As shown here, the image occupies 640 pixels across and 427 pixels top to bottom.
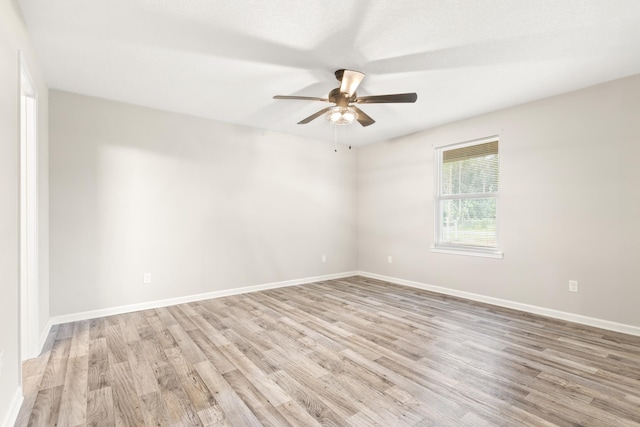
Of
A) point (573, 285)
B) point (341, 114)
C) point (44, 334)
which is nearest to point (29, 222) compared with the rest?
point (44, 334)

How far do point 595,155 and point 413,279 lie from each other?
2828 millimetres

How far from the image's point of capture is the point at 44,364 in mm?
2389

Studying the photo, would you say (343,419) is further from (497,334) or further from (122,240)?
(122,240)

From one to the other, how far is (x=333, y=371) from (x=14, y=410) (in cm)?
192

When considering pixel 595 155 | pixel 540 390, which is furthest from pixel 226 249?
pixel 595 155

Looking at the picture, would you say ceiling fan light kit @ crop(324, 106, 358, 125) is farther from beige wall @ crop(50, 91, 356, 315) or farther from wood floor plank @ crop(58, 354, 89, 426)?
wood floor plank @ crop(58, 354, 89, 426)

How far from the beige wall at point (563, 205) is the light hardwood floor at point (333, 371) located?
0.46 m

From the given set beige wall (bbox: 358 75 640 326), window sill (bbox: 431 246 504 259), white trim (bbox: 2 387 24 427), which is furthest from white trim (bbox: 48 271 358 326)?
beige wall (bbox: 358 75 640 326)

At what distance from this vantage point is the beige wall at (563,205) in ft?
10.0

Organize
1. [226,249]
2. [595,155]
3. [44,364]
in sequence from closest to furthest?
[44,364], [595,155], [226,249]

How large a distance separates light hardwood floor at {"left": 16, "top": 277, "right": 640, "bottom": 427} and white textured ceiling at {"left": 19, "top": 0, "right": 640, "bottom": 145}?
2547 mm

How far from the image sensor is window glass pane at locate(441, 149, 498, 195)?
4.12 m

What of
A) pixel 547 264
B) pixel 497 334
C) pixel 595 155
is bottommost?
pixel 497 334

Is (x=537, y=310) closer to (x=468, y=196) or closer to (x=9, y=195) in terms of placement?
(x=468, y=196)
